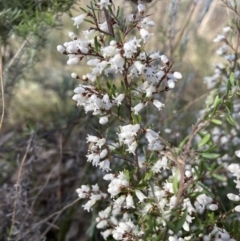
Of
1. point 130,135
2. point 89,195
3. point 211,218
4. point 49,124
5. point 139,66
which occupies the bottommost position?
point 49,124

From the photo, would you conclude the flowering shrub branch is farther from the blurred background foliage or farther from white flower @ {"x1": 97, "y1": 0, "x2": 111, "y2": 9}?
the blurred background foliage

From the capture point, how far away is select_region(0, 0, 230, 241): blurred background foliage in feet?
5.14

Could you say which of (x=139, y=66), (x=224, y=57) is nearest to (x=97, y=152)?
(x=139, y=66)

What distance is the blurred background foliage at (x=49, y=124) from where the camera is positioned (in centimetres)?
157

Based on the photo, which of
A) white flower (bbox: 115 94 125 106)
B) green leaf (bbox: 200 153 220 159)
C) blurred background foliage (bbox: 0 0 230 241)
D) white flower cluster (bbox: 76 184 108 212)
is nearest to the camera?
A: green leaf (bbox: 200 153 220 159)

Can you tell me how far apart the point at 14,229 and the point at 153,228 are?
1.93 ft

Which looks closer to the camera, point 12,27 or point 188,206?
point 188,206

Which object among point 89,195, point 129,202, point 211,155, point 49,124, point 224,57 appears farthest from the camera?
point 49,124

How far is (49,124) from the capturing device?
7.98 feet

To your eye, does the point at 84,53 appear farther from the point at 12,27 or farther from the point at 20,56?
the point at 20,56

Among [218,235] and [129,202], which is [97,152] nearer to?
[129,202]

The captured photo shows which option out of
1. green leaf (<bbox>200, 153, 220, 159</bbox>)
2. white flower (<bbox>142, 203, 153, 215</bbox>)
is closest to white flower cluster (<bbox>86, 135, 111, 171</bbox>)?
white flower (<bbox>142, 203, 153, 215</bbox>)

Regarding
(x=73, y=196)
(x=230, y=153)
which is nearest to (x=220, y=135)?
(x=230, y=153)

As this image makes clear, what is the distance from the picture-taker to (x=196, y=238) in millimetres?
1126
